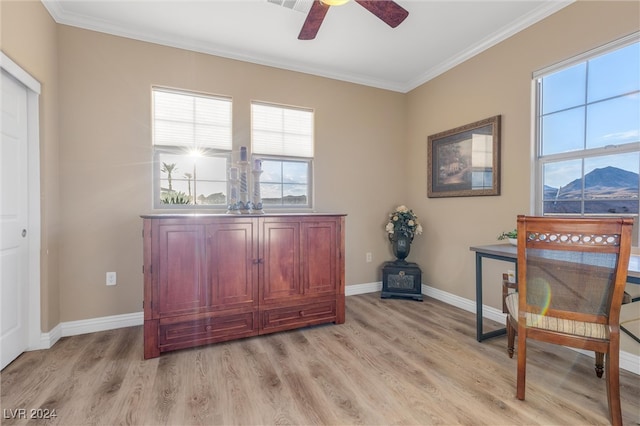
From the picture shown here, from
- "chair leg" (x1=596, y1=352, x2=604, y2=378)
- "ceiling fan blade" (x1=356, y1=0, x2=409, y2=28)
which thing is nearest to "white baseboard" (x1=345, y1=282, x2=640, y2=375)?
"chair leg" (x1=596, y1=352, x2=604, y2=378)

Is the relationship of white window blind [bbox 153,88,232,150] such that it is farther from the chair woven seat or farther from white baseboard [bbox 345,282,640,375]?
the chair woven seat

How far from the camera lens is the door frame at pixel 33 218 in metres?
2.24

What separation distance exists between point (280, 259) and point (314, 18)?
6.51 feet

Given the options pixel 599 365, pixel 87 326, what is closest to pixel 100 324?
pixel 87 326

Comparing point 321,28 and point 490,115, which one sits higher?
point 321,28

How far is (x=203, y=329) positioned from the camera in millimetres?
2371

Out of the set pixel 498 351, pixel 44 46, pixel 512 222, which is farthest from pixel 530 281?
pixel 44 46

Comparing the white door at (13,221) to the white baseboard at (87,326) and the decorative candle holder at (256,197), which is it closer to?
the white baseboard at (87,326)

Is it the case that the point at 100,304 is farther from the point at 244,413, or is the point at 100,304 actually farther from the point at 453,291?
the point at 453,291

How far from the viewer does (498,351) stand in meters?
2.27

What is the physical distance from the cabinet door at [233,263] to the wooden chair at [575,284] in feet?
6.48

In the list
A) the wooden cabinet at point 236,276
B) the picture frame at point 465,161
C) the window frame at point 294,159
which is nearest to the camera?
the wooden cabinet at point 236,276

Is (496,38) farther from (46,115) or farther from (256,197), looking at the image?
(46,115)

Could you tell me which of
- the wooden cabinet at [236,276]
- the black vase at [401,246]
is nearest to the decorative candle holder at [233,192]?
the wooden cabinet at [236,276]
